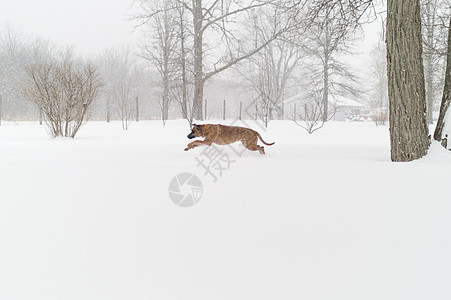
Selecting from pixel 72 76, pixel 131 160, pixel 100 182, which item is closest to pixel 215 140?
pixel 131 160

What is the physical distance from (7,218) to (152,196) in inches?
35.9

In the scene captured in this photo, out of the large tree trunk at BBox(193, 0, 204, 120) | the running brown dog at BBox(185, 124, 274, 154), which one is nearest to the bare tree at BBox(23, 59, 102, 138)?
the running brown dog at BBox(185, 124, 274, 154)

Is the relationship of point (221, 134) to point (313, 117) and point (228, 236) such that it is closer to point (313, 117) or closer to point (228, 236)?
point (228, 236)

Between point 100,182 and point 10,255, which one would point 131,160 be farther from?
point 10,255

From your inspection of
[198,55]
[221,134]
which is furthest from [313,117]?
[198,55]

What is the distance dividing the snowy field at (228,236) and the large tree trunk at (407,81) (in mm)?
813

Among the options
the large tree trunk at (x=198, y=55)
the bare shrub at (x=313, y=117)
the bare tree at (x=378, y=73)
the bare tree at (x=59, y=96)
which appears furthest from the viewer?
the bare tree at (x=378, y=73)

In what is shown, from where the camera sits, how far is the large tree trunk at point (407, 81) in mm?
3201

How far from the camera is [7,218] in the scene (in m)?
1.82

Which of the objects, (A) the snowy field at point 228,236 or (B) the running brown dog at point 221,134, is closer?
(A) the snowy field at point 228,236

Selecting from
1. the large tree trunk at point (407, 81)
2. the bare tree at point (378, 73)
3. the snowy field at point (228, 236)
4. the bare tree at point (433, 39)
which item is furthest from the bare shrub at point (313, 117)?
the bare tree at point (378, 73)

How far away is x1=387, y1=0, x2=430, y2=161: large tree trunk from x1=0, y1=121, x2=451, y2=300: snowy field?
813 mm

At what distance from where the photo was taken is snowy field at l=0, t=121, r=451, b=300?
4.50ft

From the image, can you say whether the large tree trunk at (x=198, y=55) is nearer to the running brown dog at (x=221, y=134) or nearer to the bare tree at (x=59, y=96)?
the bare tree at (x=59, y=96)
